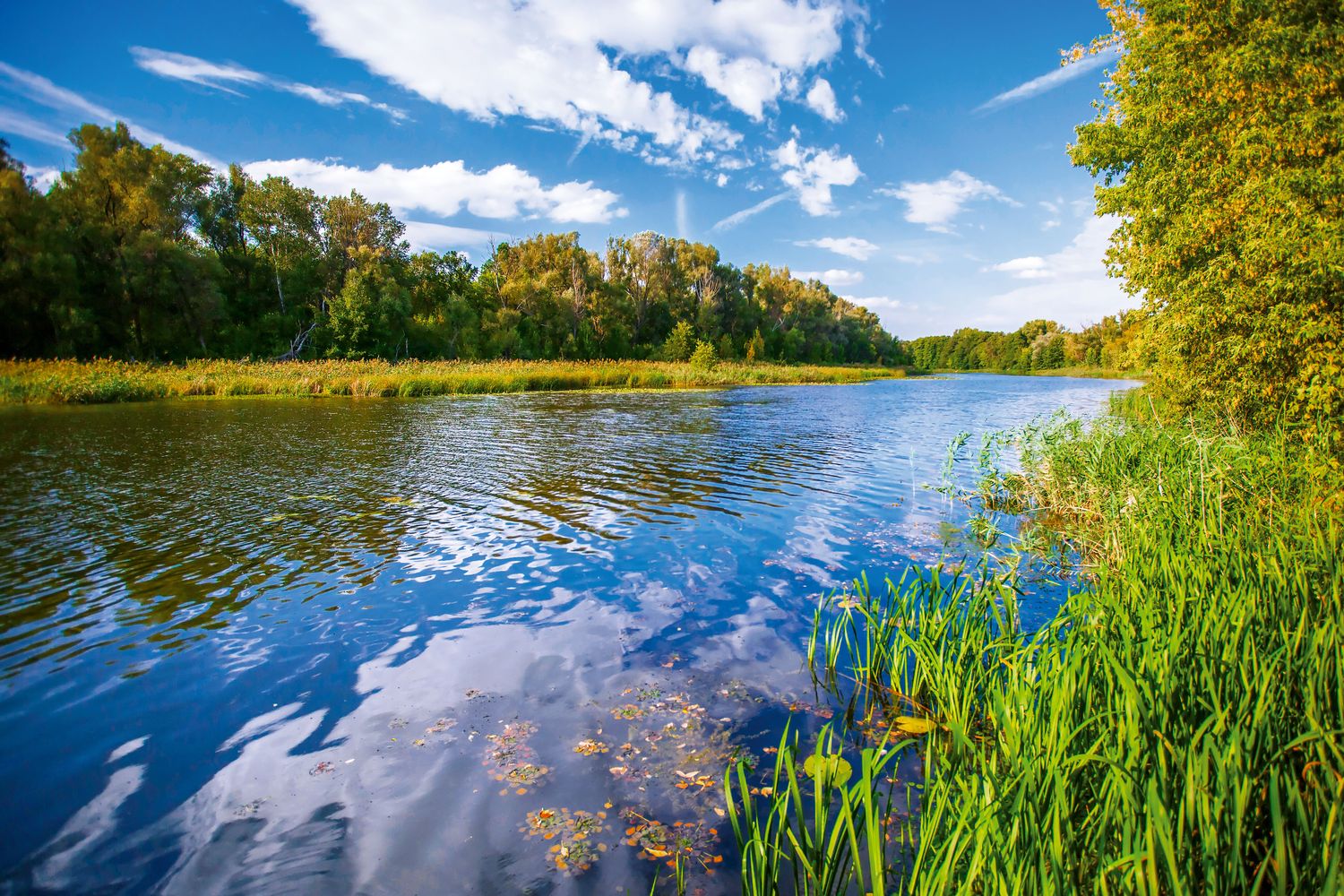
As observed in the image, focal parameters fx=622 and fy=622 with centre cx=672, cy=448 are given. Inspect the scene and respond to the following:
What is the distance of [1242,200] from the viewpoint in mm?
9688

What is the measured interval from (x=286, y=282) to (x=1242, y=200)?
6097 centimetres

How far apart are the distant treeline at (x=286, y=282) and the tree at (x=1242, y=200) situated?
4262cm

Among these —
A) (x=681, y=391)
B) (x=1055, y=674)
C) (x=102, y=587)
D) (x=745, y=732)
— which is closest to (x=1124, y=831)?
(x=1055, y=674)

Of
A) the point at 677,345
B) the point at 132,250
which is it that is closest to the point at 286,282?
the point at 132,250

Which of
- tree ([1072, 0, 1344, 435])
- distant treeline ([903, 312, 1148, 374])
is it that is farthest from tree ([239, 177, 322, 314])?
distant treeline ([903, 312, 1148, 374])

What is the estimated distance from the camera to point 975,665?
3.83 meters

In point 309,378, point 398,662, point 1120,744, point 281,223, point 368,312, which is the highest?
point 281,223

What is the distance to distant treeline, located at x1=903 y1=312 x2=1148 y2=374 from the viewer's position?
105 metres

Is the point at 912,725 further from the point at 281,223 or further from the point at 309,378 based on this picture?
the point at 281,223

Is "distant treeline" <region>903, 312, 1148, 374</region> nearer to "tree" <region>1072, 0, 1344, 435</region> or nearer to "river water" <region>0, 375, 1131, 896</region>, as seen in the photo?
"tree" <region>1072, 0, 1344, 435</region>

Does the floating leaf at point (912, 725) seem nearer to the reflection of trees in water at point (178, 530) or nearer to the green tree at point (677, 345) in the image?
the reflection of trees in water at point (178, 530)

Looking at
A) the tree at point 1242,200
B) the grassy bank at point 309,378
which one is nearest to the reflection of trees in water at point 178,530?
the grassy bank at point 309,378

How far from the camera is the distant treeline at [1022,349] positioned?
105438mm

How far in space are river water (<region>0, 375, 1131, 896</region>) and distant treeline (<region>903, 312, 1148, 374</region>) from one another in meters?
64.8
